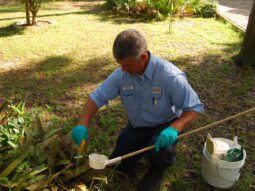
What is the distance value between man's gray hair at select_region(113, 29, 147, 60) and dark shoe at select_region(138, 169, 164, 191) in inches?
39.6

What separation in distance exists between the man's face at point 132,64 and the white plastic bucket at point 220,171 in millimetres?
926

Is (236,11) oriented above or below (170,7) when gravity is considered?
below

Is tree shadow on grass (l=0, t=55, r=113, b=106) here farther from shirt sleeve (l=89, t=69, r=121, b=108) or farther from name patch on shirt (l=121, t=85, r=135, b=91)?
name patch on shirt (l=121, t=85, r=135, b=91)

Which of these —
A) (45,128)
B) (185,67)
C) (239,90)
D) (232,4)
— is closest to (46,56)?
→ (185,67)

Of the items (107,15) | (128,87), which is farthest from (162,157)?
(107,15)

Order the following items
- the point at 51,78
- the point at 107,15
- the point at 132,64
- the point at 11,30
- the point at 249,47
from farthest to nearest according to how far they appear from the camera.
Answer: the point at 107,15 < the point at 11,30 < the point at 249,47 < the point at 51,78 < the point at 132,64

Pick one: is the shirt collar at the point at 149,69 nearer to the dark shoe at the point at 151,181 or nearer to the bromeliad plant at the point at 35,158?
the dark shoe at the point at 151,181

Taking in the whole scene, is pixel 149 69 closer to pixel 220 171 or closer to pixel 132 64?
pixel 132 64

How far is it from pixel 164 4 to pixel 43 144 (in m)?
6.01

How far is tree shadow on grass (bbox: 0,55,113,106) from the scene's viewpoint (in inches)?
168

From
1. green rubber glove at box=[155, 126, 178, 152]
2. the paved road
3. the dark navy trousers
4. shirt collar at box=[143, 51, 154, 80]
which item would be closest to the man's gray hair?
shirt collar at box=[143, 51, 154, 80]

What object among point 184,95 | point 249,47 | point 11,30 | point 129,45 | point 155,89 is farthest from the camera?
point 11,30

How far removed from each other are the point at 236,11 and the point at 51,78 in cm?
638

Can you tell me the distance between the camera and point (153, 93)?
2.60 m
